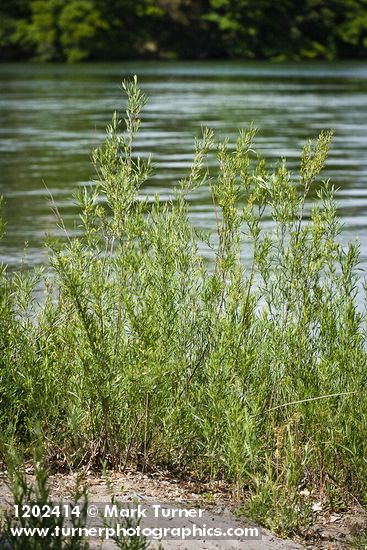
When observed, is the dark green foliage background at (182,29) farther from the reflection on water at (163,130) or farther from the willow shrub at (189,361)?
the willow shrub at (189,361)

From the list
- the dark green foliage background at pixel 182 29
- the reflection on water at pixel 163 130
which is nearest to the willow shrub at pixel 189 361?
the reflection on water at pixel 163 130

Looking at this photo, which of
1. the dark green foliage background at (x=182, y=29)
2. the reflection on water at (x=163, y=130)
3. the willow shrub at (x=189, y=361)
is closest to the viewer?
the willow shrub at (x=189, y=361)

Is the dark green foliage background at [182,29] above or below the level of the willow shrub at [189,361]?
above

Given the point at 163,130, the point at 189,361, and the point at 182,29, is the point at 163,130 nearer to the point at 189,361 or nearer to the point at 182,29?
the point at 189,361

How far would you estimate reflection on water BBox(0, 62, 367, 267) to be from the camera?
677 inches

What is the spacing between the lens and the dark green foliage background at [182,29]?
96.6 meters

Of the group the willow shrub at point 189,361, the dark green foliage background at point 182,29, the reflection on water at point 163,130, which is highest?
the dark green foliage background at point 182,29

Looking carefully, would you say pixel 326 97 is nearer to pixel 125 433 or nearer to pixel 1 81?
pixel 1 81

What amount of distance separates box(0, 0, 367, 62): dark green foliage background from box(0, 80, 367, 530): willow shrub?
90717 millimetres

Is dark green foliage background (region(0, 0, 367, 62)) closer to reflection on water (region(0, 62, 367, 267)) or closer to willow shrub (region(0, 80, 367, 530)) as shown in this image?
reflection on water (region(0, 62, 367, 267))

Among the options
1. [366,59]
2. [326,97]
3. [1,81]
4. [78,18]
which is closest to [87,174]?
[326,97]

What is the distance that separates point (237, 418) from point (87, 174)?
1570 cm

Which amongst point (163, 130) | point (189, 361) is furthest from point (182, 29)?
point (189, 361)

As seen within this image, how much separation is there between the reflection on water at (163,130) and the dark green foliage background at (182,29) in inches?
1518
